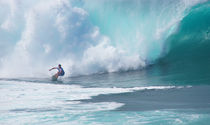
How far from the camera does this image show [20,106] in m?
8.11

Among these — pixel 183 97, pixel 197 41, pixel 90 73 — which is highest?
pixel 197 41

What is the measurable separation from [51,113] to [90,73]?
45.5ft

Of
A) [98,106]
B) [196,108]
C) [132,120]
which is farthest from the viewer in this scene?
[98,106]

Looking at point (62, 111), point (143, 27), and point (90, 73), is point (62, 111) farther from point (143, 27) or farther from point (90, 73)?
point (143, 27)

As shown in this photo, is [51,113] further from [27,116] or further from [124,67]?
[124,67]

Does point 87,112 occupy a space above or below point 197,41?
below

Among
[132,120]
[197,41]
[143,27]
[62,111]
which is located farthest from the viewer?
[143,27]

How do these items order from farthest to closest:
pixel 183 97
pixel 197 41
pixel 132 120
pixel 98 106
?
1. pixel 197 41
2. pixel 183 97
3. pixel 98 106
4. pixel 132 120

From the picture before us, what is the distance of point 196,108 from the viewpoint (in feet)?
21.7

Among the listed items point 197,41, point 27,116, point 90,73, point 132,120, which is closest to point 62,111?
point 27,116

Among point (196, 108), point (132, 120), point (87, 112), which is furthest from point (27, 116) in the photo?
point (196, 108)

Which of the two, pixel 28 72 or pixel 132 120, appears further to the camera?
pixel 28 72

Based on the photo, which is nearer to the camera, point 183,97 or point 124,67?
point 183,97

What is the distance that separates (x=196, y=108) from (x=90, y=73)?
14570 millimetres
